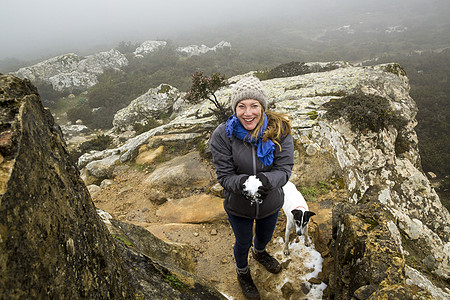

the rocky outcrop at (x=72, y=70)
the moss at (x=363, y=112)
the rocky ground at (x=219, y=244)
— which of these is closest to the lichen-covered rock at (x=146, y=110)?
the rocky ground at (x=219, y=244)

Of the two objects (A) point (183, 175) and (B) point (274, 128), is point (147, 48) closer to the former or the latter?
(A) point (183, 175)

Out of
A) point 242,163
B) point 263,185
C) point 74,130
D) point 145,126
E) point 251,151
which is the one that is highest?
point 251,151

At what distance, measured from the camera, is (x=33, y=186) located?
1.08 metres

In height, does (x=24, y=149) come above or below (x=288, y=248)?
above

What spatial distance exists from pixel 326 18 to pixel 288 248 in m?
77.1

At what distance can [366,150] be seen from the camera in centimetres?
698

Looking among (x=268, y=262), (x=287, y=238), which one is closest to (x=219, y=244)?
(x=268, y=262)

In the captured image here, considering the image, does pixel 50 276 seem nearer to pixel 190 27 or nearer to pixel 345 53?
pixel 345 53

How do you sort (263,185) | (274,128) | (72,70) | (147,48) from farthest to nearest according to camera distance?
(147,48) < (72,70) < (274,128) < (263,185)

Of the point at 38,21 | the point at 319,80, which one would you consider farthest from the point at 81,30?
the point at 319,80

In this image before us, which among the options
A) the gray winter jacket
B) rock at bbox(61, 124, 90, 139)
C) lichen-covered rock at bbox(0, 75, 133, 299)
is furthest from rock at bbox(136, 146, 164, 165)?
rock at bbox(61, 124, 90, 139)

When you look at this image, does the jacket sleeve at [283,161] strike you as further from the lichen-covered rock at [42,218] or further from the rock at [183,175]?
the rock at [183,175]

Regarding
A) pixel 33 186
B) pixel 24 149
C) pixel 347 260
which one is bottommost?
pixel 347 260

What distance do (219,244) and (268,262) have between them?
4.07 ft
